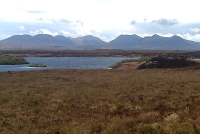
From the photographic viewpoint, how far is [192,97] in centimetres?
1902

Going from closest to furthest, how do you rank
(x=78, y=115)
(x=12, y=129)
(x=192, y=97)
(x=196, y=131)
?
(x=196, y=131) < (x=12, y=129) < (x=78, y=115) < (x=192, y=97)

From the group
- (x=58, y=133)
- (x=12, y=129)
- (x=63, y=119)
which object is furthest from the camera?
(x=63, y=119)

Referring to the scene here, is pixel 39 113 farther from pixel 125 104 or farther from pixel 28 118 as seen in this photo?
pixel 125 104

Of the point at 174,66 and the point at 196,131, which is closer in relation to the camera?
the point at 196,131

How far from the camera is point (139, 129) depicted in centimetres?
1085

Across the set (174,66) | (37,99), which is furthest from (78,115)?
(174,66)

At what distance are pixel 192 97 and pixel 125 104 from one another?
498 cm

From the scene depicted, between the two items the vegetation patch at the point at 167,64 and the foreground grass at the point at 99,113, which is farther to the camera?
the vegetation patch at the point at 167,64

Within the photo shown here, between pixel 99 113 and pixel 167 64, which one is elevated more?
pixel 167 64

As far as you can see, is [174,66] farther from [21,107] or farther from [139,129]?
[139,129]

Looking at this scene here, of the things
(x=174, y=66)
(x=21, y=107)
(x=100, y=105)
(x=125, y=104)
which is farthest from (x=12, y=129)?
(x=174, y=66)

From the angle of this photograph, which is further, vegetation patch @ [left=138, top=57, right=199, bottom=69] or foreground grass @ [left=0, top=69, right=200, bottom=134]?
vegetation patch @ [left=138, top=57, right=199, bottom=69]

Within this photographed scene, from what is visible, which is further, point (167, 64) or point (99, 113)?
point (167, 64)

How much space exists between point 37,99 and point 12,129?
8.20 meters
